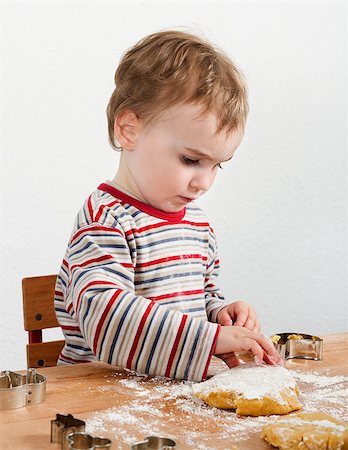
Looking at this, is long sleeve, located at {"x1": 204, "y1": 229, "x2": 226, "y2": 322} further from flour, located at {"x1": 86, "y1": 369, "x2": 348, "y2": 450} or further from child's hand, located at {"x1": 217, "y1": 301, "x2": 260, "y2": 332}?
flour, located at {"x1": 86, "y1": 369, "x2": 348, "y2": 450}

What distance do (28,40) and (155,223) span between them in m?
1.10

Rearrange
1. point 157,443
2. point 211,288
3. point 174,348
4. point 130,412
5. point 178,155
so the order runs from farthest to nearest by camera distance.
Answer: point 211,288 → point 178,155 → point 174,348 → point 130,412 → point 157,443

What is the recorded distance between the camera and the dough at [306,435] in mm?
850

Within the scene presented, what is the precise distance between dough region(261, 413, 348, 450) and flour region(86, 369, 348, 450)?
40 millimetres

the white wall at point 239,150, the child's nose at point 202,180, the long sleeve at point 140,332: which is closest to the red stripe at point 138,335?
the long sleeve at point 140,332

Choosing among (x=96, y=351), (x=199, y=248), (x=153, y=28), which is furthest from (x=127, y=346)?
(x=153, y=28)

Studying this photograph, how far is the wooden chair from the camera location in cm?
149

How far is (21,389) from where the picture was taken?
97 cm

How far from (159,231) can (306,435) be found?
525mm

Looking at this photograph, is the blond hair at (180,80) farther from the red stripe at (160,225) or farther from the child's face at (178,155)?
the red stripe at (160,225)

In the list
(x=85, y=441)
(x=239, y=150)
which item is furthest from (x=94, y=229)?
(x=239, y=150)

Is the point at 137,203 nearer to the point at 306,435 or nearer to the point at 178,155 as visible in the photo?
the point at 178,155

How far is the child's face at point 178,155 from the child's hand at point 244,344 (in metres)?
0.23

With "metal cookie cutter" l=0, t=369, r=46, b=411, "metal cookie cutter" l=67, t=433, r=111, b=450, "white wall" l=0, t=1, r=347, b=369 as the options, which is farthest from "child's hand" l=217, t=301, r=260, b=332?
"white wall" l=0, t=1, r=347, b=369
